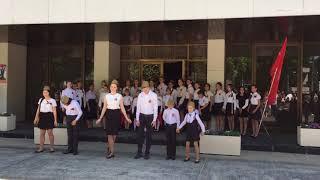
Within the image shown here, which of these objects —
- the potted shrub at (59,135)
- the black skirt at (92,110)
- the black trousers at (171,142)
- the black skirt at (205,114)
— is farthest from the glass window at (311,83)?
the potted shrub at (59,135)

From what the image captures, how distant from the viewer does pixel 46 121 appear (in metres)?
11.5

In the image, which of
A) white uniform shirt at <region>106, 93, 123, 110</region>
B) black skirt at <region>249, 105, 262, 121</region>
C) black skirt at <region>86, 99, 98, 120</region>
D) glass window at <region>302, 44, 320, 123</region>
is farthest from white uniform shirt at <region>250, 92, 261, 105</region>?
black skirt at <region>86, 99, 98, 120</region>

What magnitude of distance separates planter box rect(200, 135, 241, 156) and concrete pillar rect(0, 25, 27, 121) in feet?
30.9

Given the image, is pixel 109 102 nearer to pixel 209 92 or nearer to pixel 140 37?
pixel 209 92

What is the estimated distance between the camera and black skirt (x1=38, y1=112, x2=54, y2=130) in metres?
11.5

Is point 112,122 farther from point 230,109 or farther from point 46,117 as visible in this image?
point 230,109

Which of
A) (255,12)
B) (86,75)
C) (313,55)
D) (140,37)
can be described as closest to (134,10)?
(255,12)

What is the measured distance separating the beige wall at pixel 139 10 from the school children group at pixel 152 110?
2.44 metres

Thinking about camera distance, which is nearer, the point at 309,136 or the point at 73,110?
the point at 73,110

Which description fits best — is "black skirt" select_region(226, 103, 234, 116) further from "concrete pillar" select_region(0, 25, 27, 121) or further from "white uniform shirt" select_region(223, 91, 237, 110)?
"concrete pillar" select_region(0, 25, 27, 121)

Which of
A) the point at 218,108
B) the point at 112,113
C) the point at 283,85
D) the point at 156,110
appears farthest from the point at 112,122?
the point at 283,85

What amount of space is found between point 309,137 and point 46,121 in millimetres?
7199

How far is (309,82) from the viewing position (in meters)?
16.0

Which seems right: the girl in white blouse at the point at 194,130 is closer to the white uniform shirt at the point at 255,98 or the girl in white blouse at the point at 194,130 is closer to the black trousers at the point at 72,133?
the black trousers at the point at 72,133
